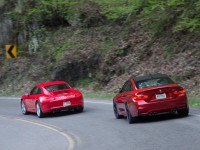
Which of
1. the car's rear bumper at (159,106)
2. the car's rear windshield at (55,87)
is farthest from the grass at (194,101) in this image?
the car's rear windshield at (55,87)

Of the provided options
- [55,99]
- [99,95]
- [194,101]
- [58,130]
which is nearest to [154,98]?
[58,130]

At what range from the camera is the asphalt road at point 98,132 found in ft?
39.4

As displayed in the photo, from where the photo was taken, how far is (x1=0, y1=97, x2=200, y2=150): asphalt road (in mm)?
12008

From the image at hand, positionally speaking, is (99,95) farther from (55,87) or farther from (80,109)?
(55,87)

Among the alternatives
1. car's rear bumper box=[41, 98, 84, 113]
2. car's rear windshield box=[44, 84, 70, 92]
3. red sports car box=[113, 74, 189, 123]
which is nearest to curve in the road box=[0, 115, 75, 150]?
car's rear bumper box=[41, 98, 84, 113]

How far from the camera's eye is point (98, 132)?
14.8m

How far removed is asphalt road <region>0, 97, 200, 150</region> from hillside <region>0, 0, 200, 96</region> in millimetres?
6312

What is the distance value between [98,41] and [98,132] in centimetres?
1949

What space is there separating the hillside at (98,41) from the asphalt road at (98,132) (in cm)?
631

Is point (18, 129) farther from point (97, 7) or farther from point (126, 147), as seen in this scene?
point (97, 7)

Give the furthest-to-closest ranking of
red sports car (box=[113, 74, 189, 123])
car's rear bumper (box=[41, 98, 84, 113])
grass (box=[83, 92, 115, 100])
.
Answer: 1. grass (box=[83, 92, 115, 100])
2. car's rear bumper (box=[41, 98, 84, 113])
3. red sports car (box=[113, 74, 189, 123])

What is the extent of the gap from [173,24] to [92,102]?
787cm

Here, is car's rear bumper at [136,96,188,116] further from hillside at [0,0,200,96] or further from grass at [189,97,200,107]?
hillside at [0,0,200,96]

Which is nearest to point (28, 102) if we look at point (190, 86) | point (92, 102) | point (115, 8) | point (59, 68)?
point (92, 102)
